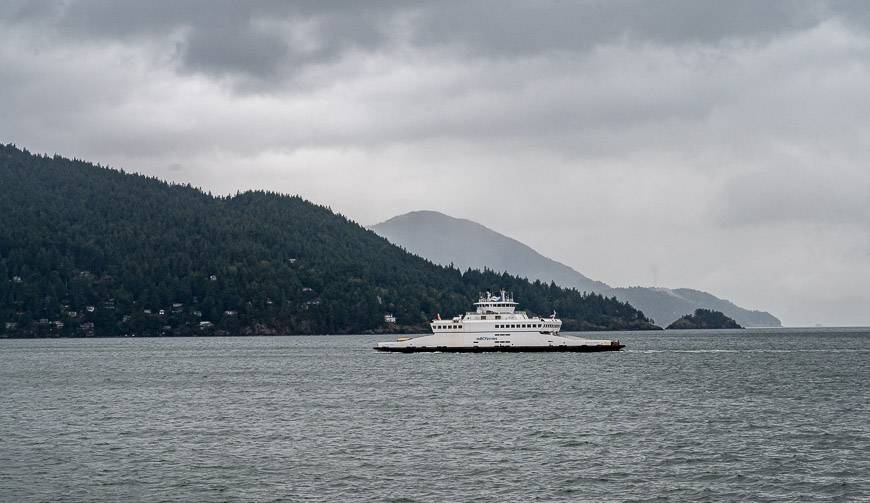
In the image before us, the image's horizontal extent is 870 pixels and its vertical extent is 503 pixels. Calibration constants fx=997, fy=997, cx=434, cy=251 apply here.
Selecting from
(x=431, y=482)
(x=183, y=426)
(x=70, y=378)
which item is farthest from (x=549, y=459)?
(x=70, y=378)

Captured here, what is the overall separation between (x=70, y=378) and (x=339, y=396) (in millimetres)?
54602

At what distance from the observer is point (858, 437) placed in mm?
73438

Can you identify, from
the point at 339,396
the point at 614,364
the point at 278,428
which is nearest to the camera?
the point at 278,428

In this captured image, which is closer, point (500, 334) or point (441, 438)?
point (441, 438)

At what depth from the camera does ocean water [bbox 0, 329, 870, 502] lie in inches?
2202

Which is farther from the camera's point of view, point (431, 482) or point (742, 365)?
point (742, 365)

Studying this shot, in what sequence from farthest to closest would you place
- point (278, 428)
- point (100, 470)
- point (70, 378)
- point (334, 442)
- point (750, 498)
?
point (70, 378) → point (278, 428) → point (334, 442) → point (100, 470) → point (750, 498)

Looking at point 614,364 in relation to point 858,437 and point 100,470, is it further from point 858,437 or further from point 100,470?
point 100,470

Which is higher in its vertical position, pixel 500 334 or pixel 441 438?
pixel 500 334

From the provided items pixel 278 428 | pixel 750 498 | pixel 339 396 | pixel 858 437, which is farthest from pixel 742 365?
pixel 750 498

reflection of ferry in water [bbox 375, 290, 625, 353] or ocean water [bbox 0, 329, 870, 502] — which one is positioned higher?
reflection of ferry in water [bbox 375, 290, 625, 353]

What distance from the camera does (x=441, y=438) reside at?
74.5 meters

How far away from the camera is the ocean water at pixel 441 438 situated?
55.9 m

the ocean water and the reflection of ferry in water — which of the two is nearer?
the ocean water
